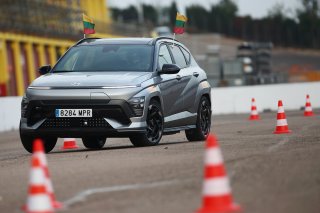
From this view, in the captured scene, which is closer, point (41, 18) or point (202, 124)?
point (202, 124)

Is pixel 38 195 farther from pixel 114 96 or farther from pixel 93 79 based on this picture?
pixel 93 79

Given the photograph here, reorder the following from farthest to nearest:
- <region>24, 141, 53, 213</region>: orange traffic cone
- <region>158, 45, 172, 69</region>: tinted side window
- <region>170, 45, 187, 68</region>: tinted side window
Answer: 1. <region>170, 45, 187, 68</region>: tinted side window
2. <region>158, 45, 172, 69</region>: tinted side window
3. <region>24, 141, 53, 213</region>: orange traffic cone

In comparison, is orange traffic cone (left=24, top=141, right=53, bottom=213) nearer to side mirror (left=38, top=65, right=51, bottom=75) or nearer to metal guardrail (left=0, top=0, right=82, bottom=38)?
side mirror (left=38, top=65, right=51, bottom=75)

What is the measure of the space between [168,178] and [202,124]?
292 inches

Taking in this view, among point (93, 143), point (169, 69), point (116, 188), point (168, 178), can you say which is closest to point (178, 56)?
point (169, 69)

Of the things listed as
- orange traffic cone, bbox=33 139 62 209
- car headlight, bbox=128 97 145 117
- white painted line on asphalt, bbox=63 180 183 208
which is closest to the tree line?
car headlight, bbox=128 97 145 117

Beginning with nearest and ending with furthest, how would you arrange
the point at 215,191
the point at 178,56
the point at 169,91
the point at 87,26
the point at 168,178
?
the point at 215,191 < the point at 168,178 < the point at 169,91 < the point at 178,56 < the point at 87,26

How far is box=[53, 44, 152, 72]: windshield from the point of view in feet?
53.3

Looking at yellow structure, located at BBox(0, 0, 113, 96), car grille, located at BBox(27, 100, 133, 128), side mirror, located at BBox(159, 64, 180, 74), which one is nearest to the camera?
car grille, located at BBox(27, 100, 133, 128)

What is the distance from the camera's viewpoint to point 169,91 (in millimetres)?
16547

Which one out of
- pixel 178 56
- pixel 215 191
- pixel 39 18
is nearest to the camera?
pixel 215 191

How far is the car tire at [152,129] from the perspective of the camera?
15.6 m

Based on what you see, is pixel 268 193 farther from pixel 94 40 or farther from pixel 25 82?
pixel 25 82

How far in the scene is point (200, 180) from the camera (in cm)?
1025
